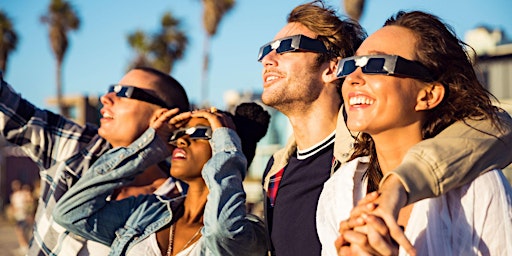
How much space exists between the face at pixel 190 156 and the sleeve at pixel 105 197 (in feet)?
0.79

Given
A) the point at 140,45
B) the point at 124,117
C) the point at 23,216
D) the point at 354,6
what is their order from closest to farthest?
the point at 124,117 → the point at 354,6 → the point at 23,216 → the point at 140,45

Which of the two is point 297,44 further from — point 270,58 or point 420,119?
point 420,119

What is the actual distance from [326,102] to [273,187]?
21.1 inches

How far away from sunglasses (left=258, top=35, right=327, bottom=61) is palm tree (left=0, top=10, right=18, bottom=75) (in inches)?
1479

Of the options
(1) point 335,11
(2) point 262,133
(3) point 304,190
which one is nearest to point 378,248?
(3) point 304,190

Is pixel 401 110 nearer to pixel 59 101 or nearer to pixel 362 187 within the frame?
pixel 362 187

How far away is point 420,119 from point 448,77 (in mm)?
187

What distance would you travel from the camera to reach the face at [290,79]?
365cm

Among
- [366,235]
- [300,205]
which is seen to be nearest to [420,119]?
[366,235]

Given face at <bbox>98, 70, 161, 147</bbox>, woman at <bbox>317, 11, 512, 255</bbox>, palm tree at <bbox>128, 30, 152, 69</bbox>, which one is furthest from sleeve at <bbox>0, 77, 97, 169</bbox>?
palm tree at <bbox>128, 30, 152, 69</bbox>

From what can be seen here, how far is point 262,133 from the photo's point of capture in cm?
441

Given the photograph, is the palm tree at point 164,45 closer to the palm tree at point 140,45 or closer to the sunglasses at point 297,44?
the palm tree at point 140,45

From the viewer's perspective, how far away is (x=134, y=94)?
15.3 ft

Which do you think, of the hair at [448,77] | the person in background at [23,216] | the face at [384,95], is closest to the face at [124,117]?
the face at [384,95]
